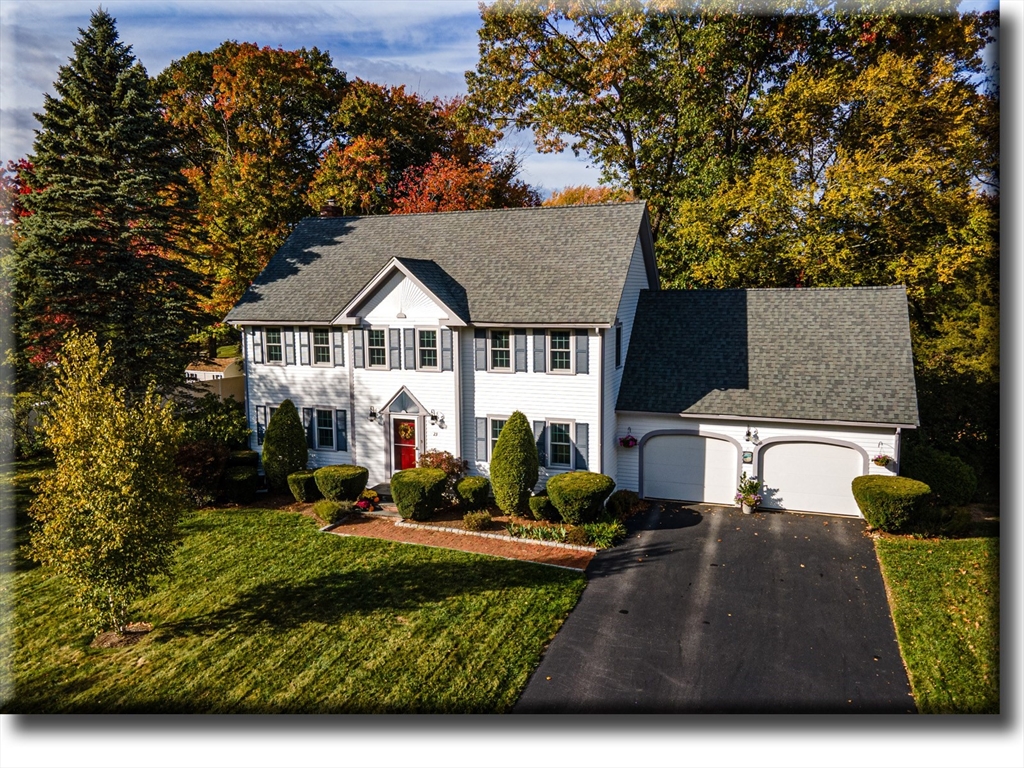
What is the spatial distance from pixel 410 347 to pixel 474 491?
4.64 m

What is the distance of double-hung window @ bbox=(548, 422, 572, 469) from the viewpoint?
17422 millimetres

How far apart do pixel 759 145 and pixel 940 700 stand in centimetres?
2212

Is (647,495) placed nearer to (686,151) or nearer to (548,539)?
(548,539)

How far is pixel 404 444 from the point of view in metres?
19.3

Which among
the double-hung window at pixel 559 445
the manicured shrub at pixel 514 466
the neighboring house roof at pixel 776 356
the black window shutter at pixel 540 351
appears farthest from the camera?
the double-hung window at pixel 559 445

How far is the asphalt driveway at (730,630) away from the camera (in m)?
9.12

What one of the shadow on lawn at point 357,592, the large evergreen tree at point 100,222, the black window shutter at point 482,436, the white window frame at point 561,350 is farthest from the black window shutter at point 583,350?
the large evergreen tree at point 100,222

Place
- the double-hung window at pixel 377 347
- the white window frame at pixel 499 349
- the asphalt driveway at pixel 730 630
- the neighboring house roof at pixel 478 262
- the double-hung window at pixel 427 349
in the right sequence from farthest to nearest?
the double-hung window at pixel 377 347, the double-hung window at pixel 427 349, the white window frame at pixel 499 349, the neighboring house roof at pixel 478 262, the asphalt driveway at pixel 730 630

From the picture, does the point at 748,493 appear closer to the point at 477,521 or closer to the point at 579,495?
the point at 579,495

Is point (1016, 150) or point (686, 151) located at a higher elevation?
point (686, 151)

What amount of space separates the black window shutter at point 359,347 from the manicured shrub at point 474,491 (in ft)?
16.1

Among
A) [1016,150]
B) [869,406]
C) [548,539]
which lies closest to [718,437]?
[869,406]

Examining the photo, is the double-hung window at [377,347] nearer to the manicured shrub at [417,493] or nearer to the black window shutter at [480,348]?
the black window shutter at [480,348]

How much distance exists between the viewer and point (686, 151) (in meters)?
26.2
